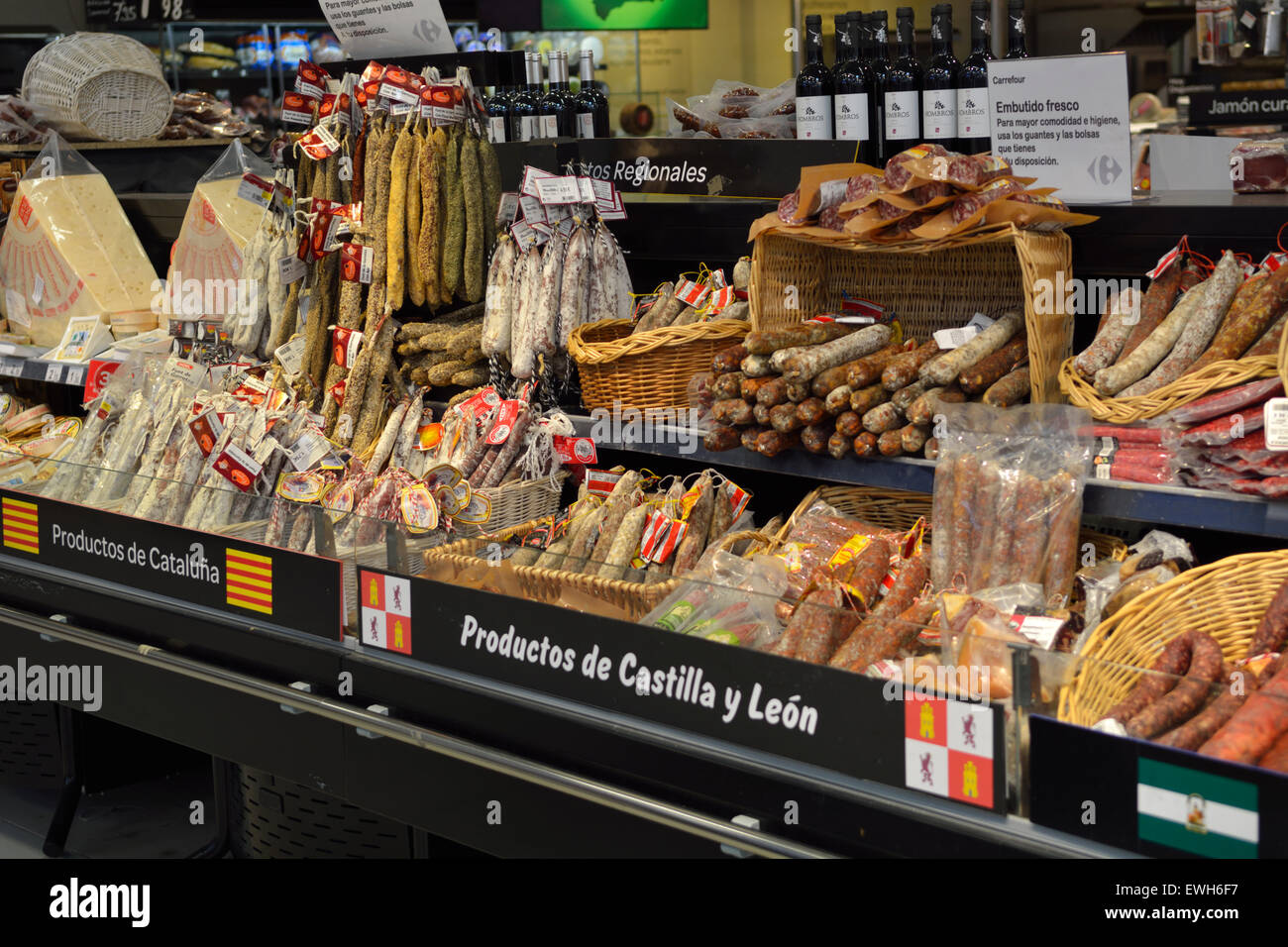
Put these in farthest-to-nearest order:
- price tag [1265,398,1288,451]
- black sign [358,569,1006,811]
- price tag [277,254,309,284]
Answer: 1. price tag [277,254,309,284]
2. price tag [1265,398,1288,451]
3. black sign [358,569,1006,811]

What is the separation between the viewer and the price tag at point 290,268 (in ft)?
12.8

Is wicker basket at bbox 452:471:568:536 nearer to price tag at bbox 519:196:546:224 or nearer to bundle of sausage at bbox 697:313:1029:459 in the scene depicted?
bundle of sausage at bbox 697:313:1029:459

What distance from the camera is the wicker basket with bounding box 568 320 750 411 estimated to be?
128 inches

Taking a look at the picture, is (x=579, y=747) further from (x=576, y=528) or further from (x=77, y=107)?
(x=77, y=107)

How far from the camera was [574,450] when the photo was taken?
3508 mm

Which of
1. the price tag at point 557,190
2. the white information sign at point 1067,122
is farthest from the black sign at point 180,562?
the white information sign at point 1067,122

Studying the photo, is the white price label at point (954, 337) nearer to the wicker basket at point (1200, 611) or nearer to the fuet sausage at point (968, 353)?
the fuet sausage at point (968, 353)

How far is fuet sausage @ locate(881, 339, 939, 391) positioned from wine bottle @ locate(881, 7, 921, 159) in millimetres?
666

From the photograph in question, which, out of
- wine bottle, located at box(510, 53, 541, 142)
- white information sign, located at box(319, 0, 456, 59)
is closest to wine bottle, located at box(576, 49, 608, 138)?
wine bottle, located at box(510, 53, 541, 142)

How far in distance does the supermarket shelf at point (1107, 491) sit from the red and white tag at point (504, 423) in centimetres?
41

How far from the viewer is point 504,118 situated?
4168mm
